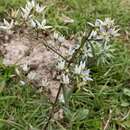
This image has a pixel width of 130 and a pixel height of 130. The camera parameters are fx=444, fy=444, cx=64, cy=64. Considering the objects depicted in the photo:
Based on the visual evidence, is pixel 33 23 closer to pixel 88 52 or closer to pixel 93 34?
pixel 93 34

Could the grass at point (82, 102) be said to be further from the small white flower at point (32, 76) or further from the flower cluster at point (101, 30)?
the flower cluster at point (101, 30)

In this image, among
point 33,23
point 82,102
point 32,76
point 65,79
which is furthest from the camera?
point 82,102

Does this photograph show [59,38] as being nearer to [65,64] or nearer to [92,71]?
[65,64]

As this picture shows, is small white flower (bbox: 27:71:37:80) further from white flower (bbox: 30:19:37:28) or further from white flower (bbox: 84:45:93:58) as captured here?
white flower (bbox: 30:19:37:28)

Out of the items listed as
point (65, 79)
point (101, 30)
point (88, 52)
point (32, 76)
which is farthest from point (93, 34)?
point (32, 76)

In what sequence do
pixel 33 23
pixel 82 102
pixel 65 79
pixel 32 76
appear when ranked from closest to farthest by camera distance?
1. pixel 33 23
2. pixel 65 79
3. pixel 32 76
4. pixel 82 102

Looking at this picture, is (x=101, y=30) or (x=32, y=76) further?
(x=32, y=76)

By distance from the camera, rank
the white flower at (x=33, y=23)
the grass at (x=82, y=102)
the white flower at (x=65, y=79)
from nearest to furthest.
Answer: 1. the white flower at (x=33, y=23)
2. the white flower at (x=65, y=79)
3. the grass at (x=82, y=102)

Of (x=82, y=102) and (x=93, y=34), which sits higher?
(x=93, y=34)

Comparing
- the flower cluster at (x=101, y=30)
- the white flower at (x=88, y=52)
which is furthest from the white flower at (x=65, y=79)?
the white flower at (x=88, y=52)
